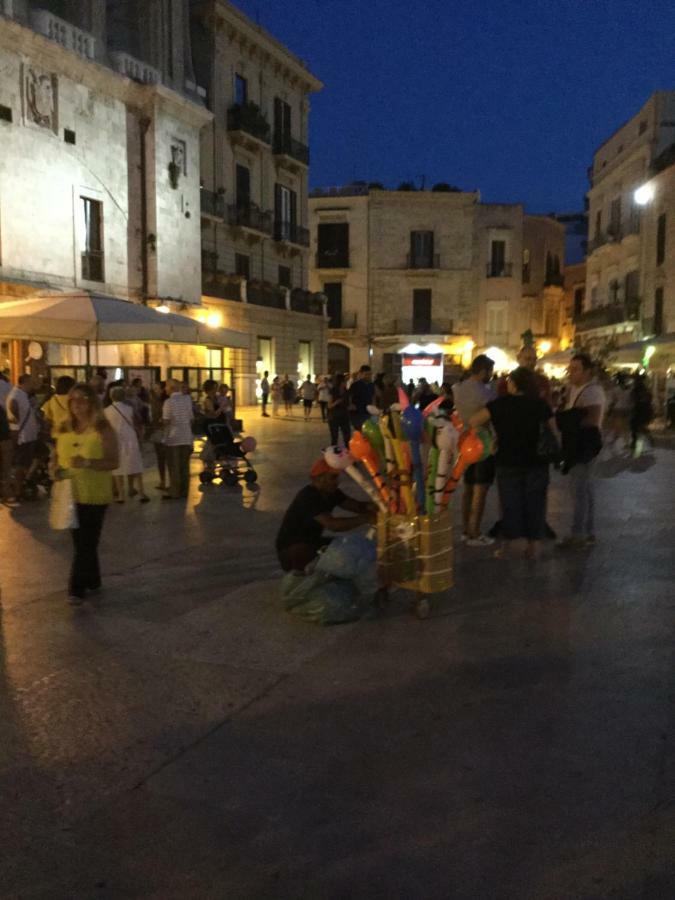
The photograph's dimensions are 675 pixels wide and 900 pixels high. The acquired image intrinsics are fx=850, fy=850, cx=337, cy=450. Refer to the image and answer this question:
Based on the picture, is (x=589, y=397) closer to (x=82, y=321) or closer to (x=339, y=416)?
(x=82, y=321)

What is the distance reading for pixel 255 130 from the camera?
32625 mm

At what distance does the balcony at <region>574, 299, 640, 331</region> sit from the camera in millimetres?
33469

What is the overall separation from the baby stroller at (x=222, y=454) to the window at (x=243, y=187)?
74.7ft

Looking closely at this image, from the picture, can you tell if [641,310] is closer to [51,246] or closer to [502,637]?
[51,246]

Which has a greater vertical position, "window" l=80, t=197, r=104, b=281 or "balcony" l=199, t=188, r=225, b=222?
"balcony" l=199, t=188, r=225, b=222

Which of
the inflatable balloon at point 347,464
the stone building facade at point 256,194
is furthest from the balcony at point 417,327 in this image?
the inflatable balloon at point 347,464

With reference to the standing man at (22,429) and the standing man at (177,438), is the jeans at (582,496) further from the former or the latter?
the standing man at (22,429)

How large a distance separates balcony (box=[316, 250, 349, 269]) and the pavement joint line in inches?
1631

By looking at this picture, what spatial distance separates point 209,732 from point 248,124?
103 feet

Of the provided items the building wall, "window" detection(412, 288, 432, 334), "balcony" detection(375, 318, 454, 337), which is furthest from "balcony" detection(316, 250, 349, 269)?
the building wall

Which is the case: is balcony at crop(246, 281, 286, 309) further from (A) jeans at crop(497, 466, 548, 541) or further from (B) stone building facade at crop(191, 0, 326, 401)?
(A) jeans at crop(497, 466, 548, 541)

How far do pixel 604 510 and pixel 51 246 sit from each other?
17211 mm

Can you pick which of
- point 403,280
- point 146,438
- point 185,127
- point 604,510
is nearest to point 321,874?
point 604,510

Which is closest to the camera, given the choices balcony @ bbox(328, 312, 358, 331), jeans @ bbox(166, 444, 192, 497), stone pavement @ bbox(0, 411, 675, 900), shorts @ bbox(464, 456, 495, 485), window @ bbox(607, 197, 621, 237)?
stone pavement @ bbox(0, 411, 675, 900)
